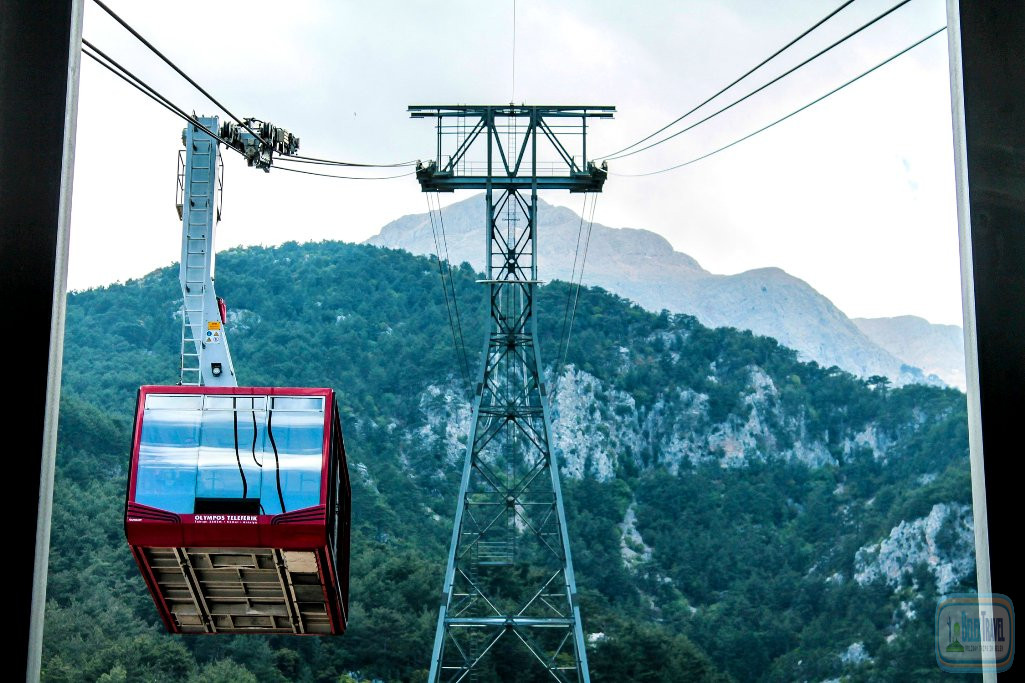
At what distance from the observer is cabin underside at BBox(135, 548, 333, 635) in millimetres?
16062

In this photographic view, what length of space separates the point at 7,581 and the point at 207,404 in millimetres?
10640

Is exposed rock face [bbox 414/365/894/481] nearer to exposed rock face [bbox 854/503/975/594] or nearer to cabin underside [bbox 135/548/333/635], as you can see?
exposed rock face [bbox 854/503/975/594]

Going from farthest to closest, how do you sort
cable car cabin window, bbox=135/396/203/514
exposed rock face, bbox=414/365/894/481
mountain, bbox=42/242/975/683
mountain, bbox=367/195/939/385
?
mountain, bbox=367/195/939/385 < exposed rock face, bbox=414/365/894/481 < mountain, bbox=42/242/975/683 < cable car cabin window, bbox=135/396/203/514

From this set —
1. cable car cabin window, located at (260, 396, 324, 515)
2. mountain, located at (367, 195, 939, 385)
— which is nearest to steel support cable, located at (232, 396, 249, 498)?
cable car cabin window, located at (260, 396, 324, 515)

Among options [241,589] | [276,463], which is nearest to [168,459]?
[276,463]

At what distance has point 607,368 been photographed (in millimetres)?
106625

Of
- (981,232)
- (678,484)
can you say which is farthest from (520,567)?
(981,232)

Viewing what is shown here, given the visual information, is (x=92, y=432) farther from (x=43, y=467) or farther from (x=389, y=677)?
(x=43, y=467)

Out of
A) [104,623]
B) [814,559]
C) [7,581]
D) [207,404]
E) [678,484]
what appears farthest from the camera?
[678,484]

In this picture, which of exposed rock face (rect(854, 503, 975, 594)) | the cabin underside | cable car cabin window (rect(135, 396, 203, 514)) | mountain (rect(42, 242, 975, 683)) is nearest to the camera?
cable car cabin window (rect(135, 396, 203, 514))

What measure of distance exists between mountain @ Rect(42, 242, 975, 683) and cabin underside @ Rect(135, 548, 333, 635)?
3567 cm

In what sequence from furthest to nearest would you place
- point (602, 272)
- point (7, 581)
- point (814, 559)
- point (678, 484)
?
1. point (602, 272)
2. point (678, 484)
3. point (814, 559)
4. point (7, 581)

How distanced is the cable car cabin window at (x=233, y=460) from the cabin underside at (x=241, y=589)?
31.0 inches

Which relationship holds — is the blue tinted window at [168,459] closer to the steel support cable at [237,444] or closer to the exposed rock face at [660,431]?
the steel support cable at [237,444]
